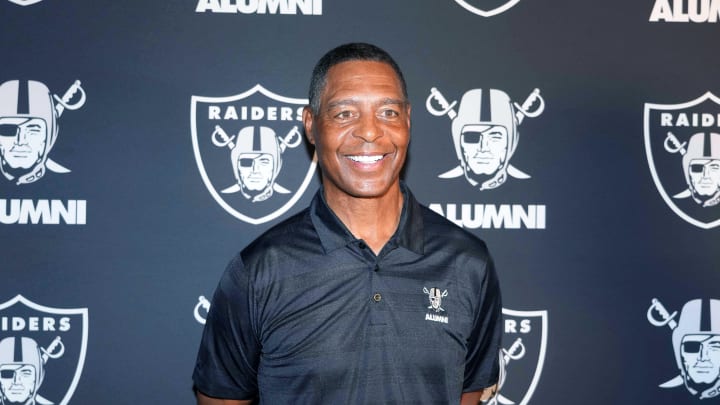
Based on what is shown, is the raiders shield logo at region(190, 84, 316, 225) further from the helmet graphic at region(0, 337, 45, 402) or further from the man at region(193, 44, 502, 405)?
the helmet graphic at region(0, 337, 45, 402)

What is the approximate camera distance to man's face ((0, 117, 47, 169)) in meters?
1.88

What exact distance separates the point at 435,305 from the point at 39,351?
3.81 ft

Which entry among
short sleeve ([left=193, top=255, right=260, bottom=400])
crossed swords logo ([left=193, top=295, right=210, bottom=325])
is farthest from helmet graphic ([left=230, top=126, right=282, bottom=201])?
short sleeve ([left=193, top=255, right=260, bottom=400])

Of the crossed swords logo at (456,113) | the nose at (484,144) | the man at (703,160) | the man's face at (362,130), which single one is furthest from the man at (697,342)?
the man's face at (362,130)

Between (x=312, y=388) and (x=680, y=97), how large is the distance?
4.43 feet

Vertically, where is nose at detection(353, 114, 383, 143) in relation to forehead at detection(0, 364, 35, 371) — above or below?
above

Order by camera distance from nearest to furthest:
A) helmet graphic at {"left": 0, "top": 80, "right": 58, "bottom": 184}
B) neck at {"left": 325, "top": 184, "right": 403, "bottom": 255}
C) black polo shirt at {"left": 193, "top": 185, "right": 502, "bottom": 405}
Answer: black polo shirt at {"left": 193, "top": 185, "right": 502, "bottom": 405} < neck at {"left": 325, "top": 184, "right": 403, "bottom": 255} < helmet graphic at {"left": 0, "top": 80, "right": 58, "bottom": 184}

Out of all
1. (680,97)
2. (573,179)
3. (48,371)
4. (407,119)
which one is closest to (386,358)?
(407,119)

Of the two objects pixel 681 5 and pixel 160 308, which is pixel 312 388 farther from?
pixel 681 5

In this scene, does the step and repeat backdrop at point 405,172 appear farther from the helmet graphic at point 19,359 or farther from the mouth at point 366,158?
the mouth at point 366,158

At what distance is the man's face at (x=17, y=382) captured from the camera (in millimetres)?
1886

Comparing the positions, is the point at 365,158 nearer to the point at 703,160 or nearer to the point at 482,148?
the point at 482,148

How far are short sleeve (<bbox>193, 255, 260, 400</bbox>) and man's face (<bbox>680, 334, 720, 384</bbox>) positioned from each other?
4.06 ft

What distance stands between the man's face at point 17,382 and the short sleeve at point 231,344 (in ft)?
2.27
